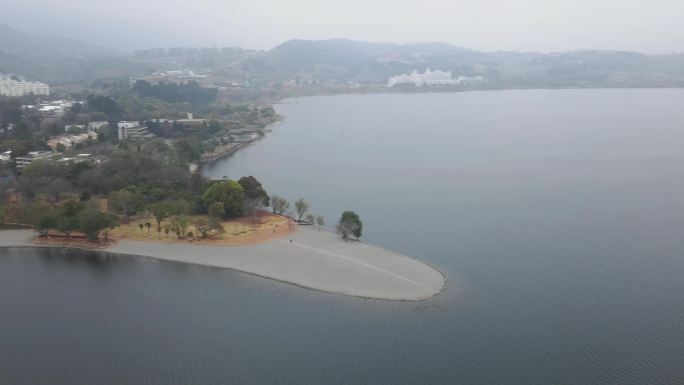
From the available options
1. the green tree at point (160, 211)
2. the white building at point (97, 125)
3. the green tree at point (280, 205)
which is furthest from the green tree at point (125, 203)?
the white building at point (97, 125)

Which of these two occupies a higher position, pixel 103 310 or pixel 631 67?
pixel 631 67

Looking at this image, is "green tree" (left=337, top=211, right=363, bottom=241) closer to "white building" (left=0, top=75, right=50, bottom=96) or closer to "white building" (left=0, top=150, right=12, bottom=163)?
"white building" (left=0, top=150, right=12, bottom=163)

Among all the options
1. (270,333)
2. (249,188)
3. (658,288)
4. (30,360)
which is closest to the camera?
(30,360)

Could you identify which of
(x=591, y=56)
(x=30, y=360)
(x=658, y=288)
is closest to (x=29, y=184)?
(x=30, y=360)

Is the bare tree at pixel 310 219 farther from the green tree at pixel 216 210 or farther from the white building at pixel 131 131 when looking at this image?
the white building at pixel 131 131

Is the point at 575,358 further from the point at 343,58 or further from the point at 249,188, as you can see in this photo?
the point at 343,58

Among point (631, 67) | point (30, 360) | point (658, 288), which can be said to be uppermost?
point (631, 67)

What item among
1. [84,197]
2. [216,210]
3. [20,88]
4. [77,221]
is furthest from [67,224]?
[20,88]
